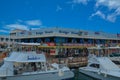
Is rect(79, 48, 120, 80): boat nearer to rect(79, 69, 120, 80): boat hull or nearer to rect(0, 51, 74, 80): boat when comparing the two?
rect(79, 69, 120, 80): boat hull

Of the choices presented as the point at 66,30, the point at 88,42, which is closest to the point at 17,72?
the point at 66,30

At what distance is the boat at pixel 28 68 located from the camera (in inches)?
876

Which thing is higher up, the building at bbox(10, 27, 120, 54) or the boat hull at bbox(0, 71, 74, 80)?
the building at bbox(10, 27, 120, 54)

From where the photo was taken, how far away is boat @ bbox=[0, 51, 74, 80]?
73.0 ft

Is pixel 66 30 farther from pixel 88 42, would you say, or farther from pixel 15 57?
pixel 15 57

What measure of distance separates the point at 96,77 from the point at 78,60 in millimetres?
13631

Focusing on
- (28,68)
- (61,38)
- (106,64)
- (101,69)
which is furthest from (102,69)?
(61,38)

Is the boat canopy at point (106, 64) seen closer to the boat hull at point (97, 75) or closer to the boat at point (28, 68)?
the boat hull at point (97, 75)

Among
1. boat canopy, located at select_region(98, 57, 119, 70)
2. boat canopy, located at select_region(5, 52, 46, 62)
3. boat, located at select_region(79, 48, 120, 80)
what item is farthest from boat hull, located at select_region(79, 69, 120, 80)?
boat canopy, located at select_region(5, 52, 46, 62)

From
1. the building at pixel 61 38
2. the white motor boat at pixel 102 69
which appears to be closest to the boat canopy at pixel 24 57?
the white motor boat at pixel 102 69

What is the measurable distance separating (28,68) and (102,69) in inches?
363

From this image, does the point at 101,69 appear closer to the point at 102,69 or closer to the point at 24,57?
the point at 102,69

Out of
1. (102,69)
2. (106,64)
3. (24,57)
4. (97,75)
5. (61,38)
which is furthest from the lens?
(61,38)

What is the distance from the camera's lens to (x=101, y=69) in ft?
86.2
